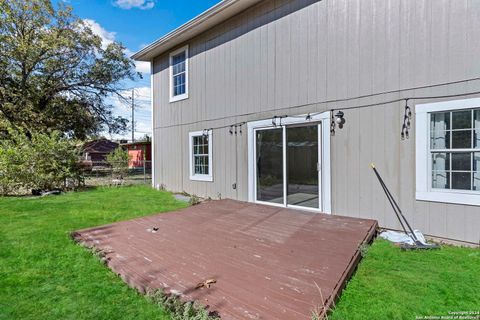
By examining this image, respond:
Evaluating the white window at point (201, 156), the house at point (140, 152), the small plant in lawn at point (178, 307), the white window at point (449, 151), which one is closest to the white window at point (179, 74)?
the white window at point (201, 156)

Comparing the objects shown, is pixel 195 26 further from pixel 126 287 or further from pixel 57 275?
pixel 126 287

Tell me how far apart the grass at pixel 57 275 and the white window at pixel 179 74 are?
14.8 feet

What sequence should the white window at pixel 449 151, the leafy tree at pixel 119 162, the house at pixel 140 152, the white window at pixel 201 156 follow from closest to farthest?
the white window at pixel 449 151
the white window at pixel 201 156
the leafy tree at pixel 119 162
the house at pixel 140 152

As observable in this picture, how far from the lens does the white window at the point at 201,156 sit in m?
8.59

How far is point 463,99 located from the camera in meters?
4.17

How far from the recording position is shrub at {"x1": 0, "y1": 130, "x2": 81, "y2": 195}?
962cm

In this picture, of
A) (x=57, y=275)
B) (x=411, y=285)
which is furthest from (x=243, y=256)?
(x=57, y=275)

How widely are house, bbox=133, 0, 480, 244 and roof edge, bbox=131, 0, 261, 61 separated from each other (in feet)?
0.16

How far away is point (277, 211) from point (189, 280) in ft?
10.8

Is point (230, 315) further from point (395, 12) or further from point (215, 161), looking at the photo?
point (215, 161)

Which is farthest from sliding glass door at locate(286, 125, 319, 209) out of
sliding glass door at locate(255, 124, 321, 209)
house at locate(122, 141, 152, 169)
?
house at locate(122, 141, 152, 169)

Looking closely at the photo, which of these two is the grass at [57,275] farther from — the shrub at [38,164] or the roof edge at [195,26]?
the roof edge at [195,26]

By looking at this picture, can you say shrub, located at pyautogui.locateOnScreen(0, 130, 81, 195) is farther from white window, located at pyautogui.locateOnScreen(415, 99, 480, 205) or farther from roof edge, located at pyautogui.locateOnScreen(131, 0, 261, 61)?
white window, located at pyautogui.locateOnScreen(415, 99, 480, 205)

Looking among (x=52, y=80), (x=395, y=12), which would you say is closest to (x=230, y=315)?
(x=395, y=12)
